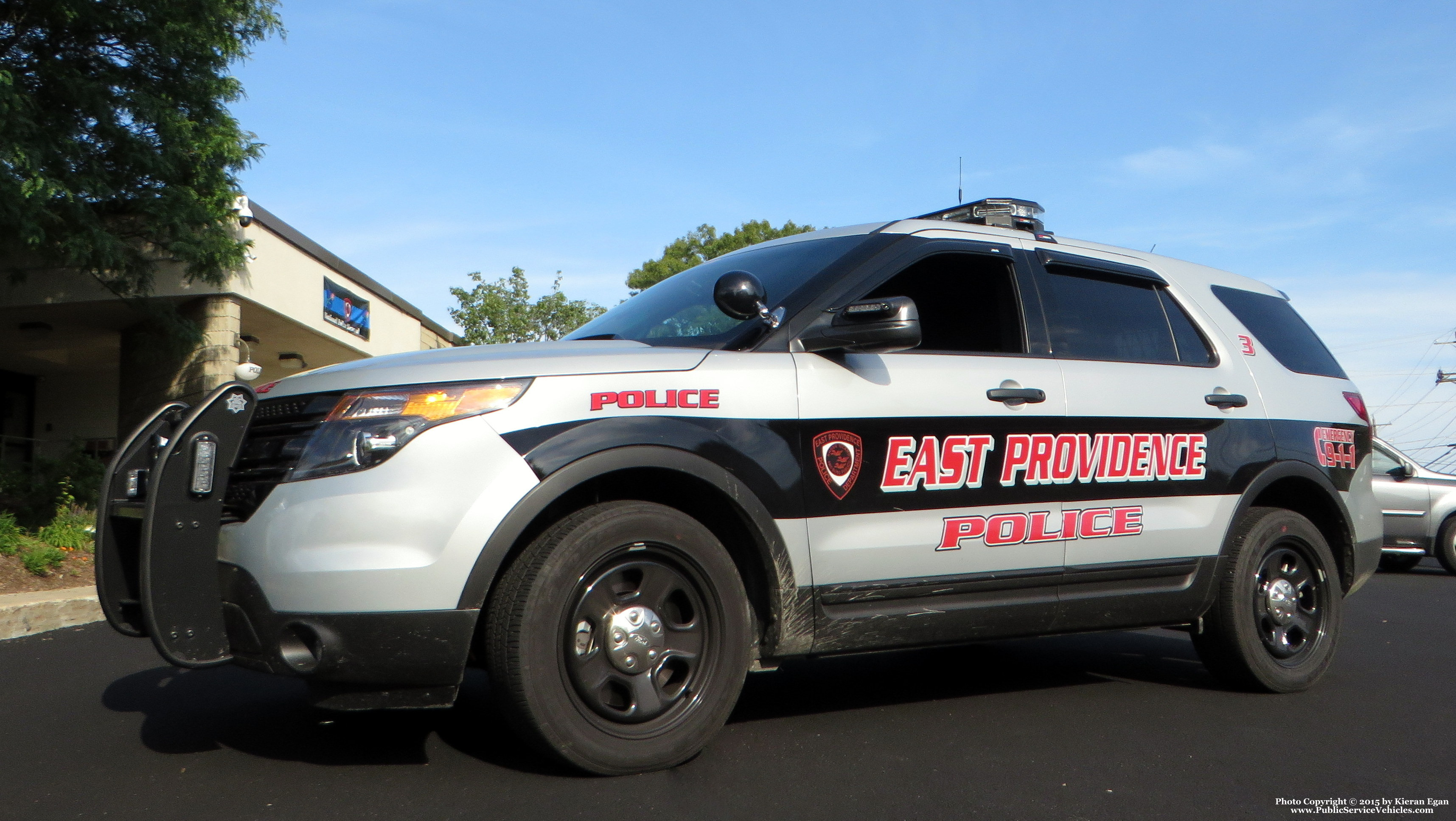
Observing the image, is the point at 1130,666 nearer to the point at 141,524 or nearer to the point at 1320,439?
the point at 1320,439

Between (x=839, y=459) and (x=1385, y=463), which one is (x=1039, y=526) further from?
(x=1385, y=463)

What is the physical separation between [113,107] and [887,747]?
9.94 metres

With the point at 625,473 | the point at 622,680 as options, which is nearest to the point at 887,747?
the point at 622,680

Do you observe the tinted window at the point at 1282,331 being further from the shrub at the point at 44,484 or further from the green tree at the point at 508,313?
the green tree at the point at 508,313

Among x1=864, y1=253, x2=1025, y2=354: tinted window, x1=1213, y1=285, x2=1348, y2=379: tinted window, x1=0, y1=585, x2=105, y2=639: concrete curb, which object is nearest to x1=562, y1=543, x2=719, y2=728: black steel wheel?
x1=864, y1=253, x2=1025, y2=354: tinted window

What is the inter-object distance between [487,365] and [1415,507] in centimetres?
1344

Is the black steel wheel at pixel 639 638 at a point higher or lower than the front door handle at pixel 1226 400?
lower

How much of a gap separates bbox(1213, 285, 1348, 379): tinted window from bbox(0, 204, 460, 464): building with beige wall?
10.2 meters

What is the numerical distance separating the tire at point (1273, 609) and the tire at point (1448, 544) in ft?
31.6

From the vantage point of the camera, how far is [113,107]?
10609mm

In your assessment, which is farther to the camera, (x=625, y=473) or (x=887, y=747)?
(x=887, y=747)

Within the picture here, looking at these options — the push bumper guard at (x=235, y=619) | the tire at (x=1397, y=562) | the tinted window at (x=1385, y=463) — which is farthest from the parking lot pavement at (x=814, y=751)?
the tire at (x=1397, y=562)

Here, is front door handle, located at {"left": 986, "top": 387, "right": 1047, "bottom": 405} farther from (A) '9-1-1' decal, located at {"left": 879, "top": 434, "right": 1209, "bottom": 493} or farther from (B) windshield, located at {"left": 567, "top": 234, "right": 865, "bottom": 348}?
(B) windshield, located at {"left": 567, "top": 234, "right": 865, "bottom": 348}

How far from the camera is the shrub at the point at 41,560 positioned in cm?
923
